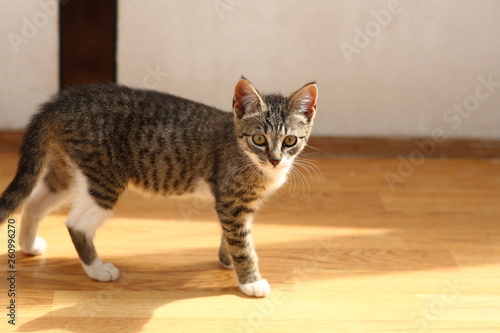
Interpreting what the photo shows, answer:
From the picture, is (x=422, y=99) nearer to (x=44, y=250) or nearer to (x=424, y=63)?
(x=424, y=63)

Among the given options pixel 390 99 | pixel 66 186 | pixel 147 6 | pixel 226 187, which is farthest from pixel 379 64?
pixel 66 186

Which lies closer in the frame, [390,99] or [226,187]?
[226,187]

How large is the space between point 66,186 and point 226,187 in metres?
0.57

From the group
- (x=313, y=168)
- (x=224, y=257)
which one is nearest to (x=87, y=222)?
(x=224, y=257)

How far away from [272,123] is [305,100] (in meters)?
0.15

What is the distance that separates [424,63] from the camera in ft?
11.8

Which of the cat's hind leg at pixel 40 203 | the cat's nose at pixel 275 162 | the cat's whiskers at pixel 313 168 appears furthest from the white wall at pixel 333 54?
the cat's nose at pixel 275 162

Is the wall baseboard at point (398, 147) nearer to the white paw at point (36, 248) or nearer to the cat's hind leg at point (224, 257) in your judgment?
the cat's hind leg at point (224, 257)

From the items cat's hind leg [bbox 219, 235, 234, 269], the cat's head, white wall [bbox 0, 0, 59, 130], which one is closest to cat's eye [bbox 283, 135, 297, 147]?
the cat's head

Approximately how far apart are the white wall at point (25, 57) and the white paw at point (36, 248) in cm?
104

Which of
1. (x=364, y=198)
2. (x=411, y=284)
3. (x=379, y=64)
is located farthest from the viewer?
(x=379, y=64)

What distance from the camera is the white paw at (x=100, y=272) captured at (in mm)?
2496

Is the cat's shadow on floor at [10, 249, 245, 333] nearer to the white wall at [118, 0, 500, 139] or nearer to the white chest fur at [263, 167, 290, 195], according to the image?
the white chest fur at [263, 167, 290, 195]

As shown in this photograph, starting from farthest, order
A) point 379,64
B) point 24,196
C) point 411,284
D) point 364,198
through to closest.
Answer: point 379,64 < point 364,198 < point 411,284 < point 24,196
